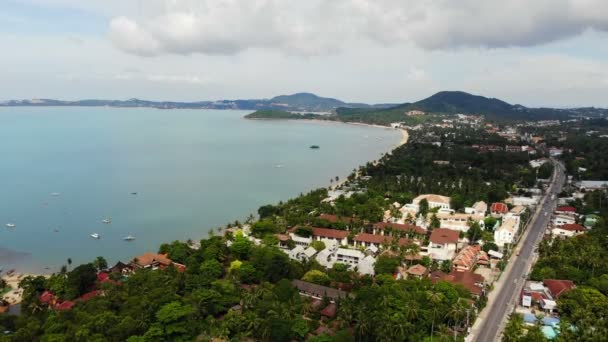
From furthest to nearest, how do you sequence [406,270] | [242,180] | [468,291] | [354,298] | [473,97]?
[473,97] → [242,180] → [406,270] → [468,291] → [354,298]

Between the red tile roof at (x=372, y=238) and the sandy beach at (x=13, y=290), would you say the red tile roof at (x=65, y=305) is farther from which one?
the red tile roof at (x=372, y=238)

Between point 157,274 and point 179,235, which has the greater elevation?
point 157,274

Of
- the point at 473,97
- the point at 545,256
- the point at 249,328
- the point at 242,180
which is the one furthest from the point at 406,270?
the point at 473,97

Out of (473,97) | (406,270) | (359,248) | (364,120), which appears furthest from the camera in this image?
(473,97)

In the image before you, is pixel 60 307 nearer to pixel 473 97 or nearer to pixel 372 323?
pixel 372 323

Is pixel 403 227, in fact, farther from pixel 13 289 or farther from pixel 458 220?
pixel 13 289

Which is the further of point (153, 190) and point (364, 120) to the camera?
point (364, 120)

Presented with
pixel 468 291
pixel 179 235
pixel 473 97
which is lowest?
pixel 179 235

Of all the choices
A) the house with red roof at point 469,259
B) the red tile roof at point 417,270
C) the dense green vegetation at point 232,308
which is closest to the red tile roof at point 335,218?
the red tile roof at point 417,270
